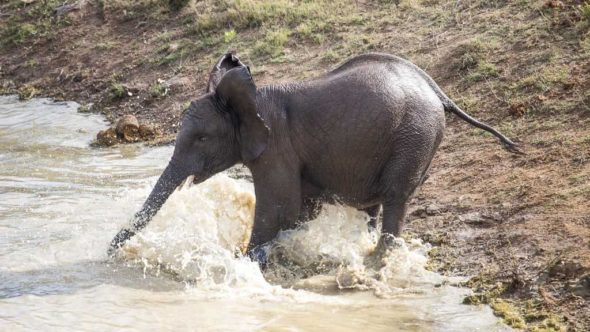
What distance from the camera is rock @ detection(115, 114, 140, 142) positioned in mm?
13797

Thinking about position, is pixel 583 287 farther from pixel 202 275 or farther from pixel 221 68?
pixel 221 68

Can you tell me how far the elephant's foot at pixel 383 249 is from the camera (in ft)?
26.0

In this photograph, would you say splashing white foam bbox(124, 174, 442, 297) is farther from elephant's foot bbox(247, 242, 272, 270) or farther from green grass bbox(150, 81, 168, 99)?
green grass bbox(150, 81, 168, 99)

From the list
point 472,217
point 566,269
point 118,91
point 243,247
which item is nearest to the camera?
point 566,269

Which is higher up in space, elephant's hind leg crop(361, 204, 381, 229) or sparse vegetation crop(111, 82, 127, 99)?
sparse vegetation crop(111, 82, 127, 99)

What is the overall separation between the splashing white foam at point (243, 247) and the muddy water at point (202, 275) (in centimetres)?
1

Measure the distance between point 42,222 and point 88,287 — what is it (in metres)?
2.31

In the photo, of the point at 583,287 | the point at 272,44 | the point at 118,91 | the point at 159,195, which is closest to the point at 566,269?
the point at 583,287

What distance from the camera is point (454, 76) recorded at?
40.3 feet

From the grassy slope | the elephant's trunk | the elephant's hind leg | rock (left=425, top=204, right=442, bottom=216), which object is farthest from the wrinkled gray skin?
rock (left=425, top=204, right=442, bottom=216)

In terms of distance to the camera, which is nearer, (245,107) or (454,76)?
(245,107)

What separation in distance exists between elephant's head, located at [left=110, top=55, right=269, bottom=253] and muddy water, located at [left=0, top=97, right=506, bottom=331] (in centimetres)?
53

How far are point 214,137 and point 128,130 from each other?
6.16 m

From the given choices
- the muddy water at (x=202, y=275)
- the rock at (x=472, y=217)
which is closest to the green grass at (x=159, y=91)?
the muddy water at (x=202, y=275)
